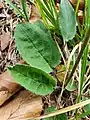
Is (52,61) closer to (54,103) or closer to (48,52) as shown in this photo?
(48,52)

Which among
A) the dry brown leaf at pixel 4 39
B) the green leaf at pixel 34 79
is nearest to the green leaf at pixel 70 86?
the green leaf at pixel 34 79

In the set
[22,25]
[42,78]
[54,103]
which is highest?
[22,25]

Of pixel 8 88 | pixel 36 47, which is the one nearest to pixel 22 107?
pixel 8 88

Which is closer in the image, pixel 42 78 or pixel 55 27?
pixel 42 78

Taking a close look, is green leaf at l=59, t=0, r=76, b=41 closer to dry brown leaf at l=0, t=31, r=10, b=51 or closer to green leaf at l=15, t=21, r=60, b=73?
green leaf at l=15, t=21, r=60, b=73

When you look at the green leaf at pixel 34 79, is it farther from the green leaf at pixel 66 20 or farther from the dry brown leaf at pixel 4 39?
the dry brown leaf at pixel 4 39

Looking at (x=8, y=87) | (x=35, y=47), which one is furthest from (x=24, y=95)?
(x=35, y=47)

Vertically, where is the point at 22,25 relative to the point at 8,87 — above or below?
above

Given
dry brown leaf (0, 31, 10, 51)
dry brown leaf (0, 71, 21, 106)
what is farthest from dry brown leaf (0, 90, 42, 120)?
dry brown leaf (0, 31, 10, 51)
